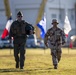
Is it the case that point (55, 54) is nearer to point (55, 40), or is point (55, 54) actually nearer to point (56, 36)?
point (55, 40)

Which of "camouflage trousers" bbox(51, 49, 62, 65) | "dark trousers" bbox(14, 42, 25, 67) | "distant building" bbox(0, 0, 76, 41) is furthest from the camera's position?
"distant building" bbox(0, 0, 76, 41)

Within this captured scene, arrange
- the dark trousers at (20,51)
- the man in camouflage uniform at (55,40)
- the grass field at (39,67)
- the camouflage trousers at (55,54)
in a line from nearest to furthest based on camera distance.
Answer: the grass field at (39,67)
the dark trousers at (20,51)
the camouflage trousers at (55,54)
the man in camouflage uniform at (55,40)

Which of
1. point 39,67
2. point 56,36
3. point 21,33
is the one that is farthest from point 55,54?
point 21,33

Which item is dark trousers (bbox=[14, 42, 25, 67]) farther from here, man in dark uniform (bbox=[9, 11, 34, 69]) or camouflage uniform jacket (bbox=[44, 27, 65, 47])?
camouflage uniform jacket (bbox=[44, 27, 65, 47])

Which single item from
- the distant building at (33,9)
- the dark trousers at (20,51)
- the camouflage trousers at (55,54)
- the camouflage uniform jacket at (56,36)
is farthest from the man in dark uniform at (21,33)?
the distant building at (33,9)

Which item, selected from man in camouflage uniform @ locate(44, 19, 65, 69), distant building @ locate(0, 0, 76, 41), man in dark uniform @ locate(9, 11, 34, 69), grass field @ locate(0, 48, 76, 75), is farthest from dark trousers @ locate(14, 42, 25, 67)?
distant building @ locate(0, 0, 76, 41)

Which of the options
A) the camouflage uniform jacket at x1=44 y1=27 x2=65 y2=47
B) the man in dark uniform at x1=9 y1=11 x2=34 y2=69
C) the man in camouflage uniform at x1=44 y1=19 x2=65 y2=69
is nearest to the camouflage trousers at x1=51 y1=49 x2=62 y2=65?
the man in camouflage uniform at x1=44 y1=19 x2=65 y2=69

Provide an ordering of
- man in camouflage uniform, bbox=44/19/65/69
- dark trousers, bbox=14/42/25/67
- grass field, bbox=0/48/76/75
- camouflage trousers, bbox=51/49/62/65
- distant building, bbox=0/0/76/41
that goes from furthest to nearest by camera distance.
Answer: distant building, bbox=0/0/76/41, man in camouflage uniform, bbox=44/19/65/69, camouflage trousers, bbox=51/49/62/65, dark trousers, bbox=14/42/25/67, grass field, bbox=0/48/76/75

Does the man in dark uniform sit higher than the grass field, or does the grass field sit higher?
the man in dark uniform

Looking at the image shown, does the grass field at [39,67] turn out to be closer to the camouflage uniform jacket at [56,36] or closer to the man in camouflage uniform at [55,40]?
the man in camouflage uniform at [55,40]

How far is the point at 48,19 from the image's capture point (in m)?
60.3

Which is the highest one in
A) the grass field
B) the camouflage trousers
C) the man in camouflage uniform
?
the man in camouflage uniform

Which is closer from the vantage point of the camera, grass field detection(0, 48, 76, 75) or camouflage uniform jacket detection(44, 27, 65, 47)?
grass field detection(0, 48, 76, 75)

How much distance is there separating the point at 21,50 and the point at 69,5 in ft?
171
